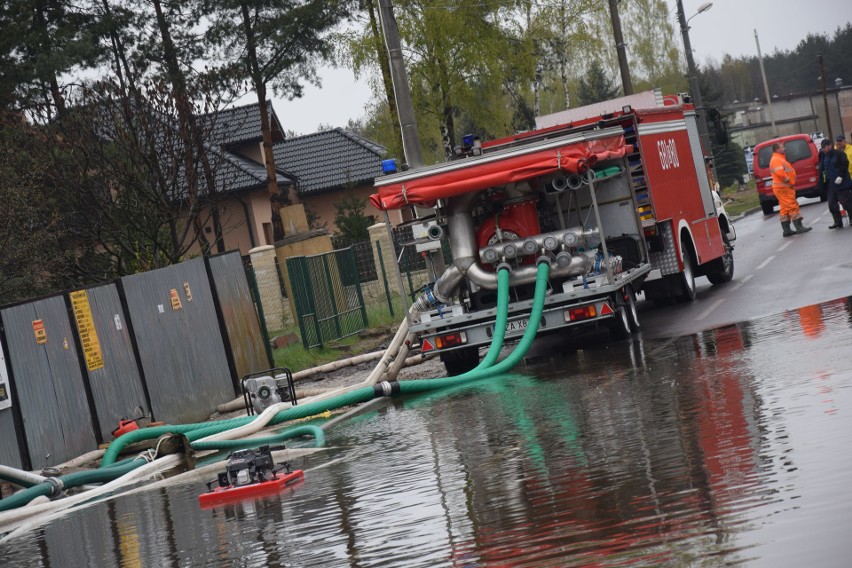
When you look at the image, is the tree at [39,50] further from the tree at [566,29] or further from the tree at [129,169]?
the tree at [566,29]

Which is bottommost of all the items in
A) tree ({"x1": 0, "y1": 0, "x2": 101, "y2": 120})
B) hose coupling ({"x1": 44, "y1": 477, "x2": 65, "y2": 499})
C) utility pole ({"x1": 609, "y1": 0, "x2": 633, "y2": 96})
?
hose coupling ({"x1": 44, "y1": 477, "x2": 65, "y2": 499})

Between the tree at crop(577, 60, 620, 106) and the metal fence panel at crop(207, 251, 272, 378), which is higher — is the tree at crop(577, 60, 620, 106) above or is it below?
above

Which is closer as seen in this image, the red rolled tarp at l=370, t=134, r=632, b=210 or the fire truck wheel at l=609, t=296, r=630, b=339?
the red rolled tarp at l=370, t=134, r=632, b=210

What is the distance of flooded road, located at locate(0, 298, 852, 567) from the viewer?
224 inches

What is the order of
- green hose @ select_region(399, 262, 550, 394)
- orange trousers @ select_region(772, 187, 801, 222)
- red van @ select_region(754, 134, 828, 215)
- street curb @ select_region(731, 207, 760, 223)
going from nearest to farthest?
green hose @ select_region(399, 262, 550, 394), orange trousers @ select_region(772, 187, 801, 222), red van @ select_region(754, 134, 828, 215), street curb @ select_region(731, 207, 760, 223)

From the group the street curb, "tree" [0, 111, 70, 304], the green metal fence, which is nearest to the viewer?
"tree" [0, 111, 70, 304]

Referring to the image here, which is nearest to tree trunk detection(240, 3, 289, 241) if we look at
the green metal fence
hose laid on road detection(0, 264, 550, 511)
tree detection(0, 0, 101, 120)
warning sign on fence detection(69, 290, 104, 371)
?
tree detection(0, 0, 101, 120)

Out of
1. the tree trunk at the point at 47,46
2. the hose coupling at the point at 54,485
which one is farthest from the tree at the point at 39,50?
the hose coupling at the point at 54,485

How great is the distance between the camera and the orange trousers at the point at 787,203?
1109 inches

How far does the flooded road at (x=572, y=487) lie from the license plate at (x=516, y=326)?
7.24 feet

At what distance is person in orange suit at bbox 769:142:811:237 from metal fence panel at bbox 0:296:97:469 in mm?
16629

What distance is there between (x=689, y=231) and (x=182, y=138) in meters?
10.7

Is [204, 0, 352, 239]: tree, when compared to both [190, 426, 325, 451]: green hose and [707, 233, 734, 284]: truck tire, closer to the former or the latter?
[707, 233, 734, 284]: truck tire

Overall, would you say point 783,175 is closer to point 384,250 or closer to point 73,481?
point 384,250
